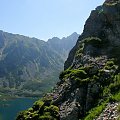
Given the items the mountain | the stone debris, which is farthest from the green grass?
the stone debris

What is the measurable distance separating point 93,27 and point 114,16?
565cm

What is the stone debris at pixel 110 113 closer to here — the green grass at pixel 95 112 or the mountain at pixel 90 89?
the mountain at pixel 90 89

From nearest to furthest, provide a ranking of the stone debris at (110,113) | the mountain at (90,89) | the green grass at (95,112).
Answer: the stone debris at (110,113)
the green grass at (95,112)
the mountain at (90,89)

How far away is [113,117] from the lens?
20.1m

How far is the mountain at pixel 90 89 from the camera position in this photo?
25.6 meters

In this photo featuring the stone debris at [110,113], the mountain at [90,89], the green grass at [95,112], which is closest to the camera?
the stone debris at [110,113]

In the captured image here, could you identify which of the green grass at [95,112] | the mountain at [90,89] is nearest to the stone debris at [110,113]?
the mountain at [90,89]

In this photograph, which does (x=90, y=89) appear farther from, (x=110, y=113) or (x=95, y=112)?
(x=110, y=113)

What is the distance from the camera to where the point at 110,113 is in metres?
21.5

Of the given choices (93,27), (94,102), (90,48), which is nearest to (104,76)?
(94,102)

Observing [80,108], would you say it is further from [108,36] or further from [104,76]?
[108,36]

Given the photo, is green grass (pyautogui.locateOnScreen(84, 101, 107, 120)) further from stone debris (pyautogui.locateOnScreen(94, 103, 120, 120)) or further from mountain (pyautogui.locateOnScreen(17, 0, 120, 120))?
stone debris (pyautogui.locateOnScreen(94, 103, 120, 120))

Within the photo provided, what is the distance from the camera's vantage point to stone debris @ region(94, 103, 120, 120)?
66.7ft

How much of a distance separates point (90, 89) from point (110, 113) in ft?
22.4
